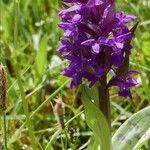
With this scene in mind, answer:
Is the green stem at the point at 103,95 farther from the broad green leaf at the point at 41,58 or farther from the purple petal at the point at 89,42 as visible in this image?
the broad green leaf at the point at 41,58

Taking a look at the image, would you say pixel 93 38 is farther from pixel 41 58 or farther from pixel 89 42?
pixel 41 58

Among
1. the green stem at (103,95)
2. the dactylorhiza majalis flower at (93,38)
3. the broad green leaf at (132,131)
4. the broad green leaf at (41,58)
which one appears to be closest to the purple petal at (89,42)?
the dactylorhiza majalis flower at (93,38)

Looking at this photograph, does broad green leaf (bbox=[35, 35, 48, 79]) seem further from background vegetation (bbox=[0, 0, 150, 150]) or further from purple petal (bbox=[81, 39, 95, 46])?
purple petal (bbox=[81, 39, 95, 46])

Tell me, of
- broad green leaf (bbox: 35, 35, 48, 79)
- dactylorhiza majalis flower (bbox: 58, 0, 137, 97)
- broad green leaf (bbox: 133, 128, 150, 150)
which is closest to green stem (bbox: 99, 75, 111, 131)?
dactylorhiza majalis flower (bbox: 58, 0, 137, 97)

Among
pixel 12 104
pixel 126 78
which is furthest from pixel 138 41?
pixel 126 78

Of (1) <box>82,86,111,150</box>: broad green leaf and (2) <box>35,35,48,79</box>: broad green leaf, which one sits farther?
(2) <box>35,35,48,79</box>: broad green leaf

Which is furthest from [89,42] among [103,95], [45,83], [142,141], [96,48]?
[45,83]
